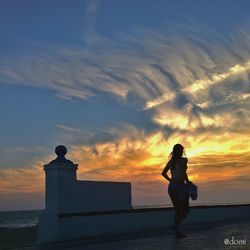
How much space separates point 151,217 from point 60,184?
311cm

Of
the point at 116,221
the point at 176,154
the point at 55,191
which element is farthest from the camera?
the point at 116,221

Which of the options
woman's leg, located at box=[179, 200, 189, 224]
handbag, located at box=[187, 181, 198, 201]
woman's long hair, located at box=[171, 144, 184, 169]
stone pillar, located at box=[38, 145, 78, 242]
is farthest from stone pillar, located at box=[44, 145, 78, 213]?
handbag, located at box=[187, 181, 198, 201]

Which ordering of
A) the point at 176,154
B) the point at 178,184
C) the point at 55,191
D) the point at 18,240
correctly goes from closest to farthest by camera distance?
the point at 178,184, the point at 176,154, the point at 55,191, the point at 18,240

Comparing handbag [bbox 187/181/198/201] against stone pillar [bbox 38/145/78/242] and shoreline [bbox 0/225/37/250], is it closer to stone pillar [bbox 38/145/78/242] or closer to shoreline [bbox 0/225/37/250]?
stone pillar [bbox 38/145/78/242]

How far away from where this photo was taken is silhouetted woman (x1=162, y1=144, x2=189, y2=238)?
9367 millimetres

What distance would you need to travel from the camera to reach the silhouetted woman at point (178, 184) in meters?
9.37

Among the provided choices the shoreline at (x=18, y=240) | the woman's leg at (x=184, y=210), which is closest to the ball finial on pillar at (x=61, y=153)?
the shoreline at (x=18, y=240)

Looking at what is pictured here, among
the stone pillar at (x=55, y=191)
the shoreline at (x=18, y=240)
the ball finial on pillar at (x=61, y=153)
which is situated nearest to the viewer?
the stone pillar at (x=55, y=191)

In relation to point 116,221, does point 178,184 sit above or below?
above

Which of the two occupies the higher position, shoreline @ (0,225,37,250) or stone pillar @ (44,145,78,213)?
stone pillar @ (44,145,78,213)

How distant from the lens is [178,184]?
9367mm

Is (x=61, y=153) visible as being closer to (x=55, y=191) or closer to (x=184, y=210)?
(x=55, y=191)

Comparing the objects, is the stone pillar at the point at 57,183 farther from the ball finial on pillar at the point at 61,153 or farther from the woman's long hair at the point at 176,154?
the woman's long hair at the point at 176,154

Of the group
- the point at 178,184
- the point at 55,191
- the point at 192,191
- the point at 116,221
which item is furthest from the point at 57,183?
the point at 192,191
